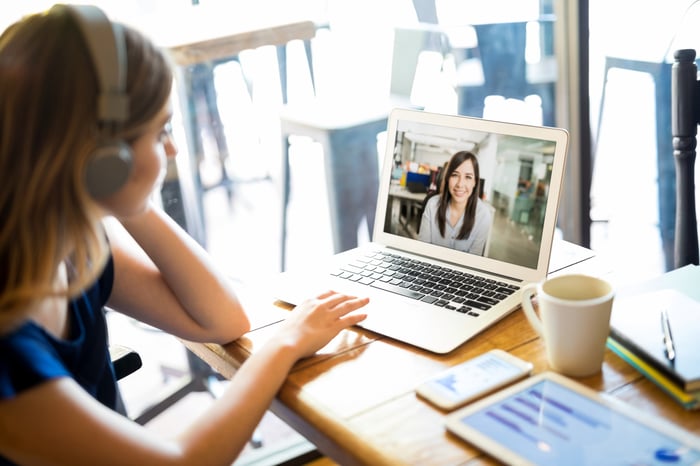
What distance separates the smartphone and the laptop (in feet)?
0.21

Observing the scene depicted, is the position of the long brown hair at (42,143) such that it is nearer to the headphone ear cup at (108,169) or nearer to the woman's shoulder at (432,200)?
the headphone ear cup at (108,169)

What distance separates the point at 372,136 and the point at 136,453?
159cm

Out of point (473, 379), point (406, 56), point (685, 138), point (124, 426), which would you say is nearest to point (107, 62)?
point (124, 426)

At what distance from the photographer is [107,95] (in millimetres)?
817

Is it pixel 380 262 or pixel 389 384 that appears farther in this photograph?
pixel 380 262

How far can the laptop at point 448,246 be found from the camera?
1.12 m

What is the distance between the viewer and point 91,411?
827mm

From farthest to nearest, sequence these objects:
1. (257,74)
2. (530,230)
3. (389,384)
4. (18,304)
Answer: (257,74), (530,230), (389,384), (18,304)

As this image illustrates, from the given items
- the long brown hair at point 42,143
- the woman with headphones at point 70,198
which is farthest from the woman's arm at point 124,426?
the long brown hair at point 42,143

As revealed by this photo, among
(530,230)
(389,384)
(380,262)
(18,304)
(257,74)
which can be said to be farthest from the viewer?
(257,74)

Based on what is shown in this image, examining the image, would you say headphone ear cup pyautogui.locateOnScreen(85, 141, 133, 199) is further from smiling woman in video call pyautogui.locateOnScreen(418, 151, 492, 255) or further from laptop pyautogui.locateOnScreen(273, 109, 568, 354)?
smiling woman in video call pyautogui.locateOnScreen(418, 151, 492, 255)

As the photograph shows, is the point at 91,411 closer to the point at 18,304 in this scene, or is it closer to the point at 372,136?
the point at 18,304

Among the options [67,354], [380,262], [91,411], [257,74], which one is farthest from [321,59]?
[91,411]

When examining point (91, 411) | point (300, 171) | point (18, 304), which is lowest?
point (300, 171)
